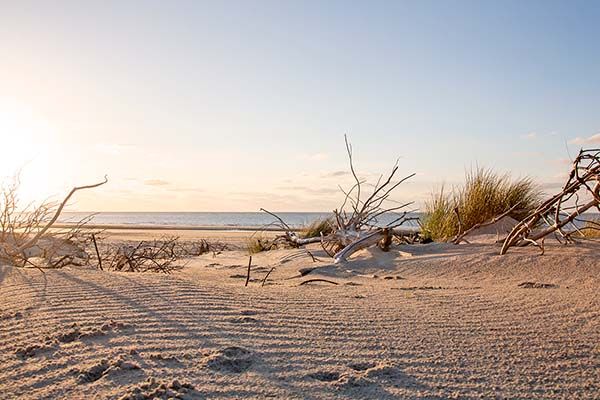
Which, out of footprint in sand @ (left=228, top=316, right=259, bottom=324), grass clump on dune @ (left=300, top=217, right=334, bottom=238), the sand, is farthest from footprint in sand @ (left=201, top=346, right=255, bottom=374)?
grass clump on dune @ (left=300, top=217, right=334, bottom=238)

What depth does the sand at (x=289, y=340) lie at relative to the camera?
1649 millimetres

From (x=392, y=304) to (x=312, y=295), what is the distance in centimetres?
46

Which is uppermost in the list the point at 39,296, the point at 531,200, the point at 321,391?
the point at 531,200

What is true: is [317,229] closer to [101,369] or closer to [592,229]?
[592,229]

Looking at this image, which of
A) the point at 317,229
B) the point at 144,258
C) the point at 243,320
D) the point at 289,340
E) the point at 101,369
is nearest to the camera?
the point at 101,369

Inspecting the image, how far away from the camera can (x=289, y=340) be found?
2.04 m

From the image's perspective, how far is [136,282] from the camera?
9.89 feet

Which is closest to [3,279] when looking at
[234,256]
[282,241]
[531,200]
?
[234,256]

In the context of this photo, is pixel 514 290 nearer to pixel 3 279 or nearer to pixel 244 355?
pixel 244 355

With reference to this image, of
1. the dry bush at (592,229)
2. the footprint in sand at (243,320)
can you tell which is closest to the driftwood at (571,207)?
the dry bush at (592,229)

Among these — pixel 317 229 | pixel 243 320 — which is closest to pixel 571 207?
pixel 243 320

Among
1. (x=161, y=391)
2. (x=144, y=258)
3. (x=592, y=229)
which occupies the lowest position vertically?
(x=161, y=391)

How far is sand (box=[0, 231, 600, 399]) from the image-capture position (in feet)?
5.41

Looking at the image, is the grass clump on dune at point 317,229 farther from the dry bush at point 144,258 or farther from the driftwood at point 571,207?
the driftwood at point 571,207
